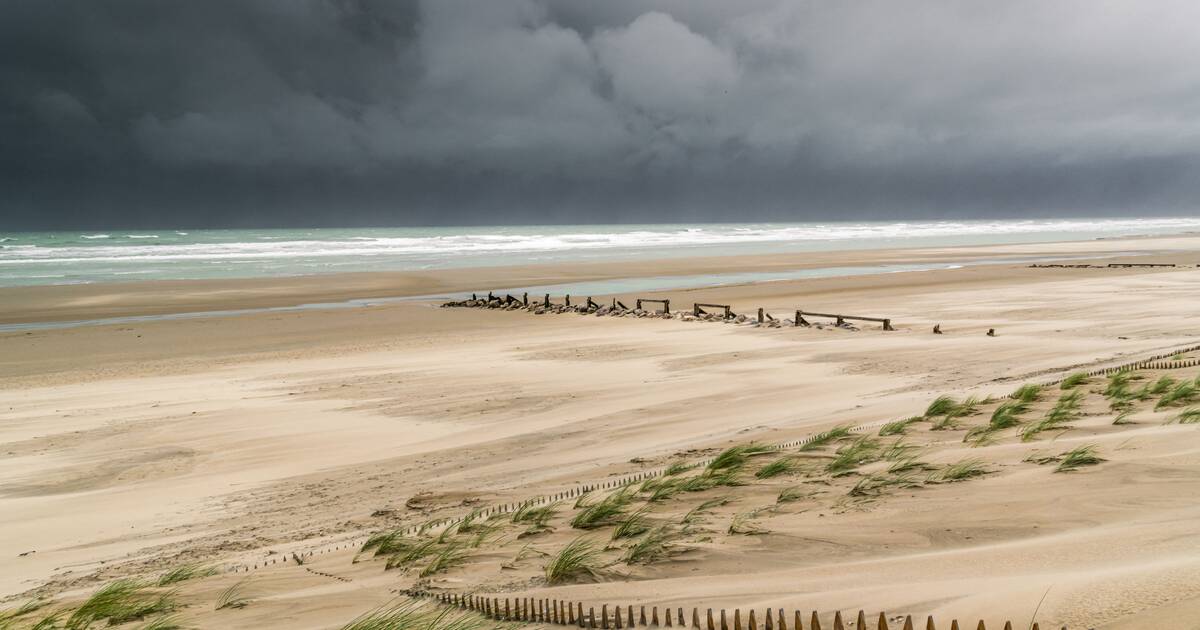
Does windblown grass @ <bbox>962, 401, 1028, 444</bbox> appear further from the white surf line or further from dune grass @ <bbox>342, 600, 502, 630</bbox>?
the white surf line

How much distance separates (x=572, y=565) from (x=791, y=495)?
2071mm

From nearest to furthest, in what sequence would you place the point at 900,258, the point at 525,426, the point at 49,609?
1. the point at 49,609
2. the point at 525,426
3. the point at 900,258

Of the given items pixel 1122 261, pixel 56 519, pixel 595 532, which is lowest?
pixel 56 519

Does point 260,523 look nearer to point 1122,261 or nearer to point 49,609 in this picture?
point 49,609

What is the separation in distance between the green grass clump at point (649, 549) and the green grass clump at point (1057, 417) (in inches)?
153

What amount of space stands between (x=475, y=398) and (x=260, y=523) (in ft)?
21.1

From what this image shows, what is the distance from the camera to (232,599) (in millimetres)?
5586

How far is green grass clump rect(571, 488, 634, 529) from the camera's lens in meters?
6.64

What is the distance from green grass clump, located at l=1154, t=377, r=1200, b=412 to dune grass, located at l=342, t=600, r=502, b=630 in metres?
7.31

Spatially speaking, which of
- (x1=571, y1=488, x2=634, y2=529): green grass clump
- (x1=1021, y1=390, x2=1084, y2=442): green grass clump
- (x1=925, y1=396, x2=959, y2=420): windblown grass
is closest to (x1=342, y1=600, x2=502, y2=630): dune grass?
(x1=571, y1=488, x2=634, y2=529): green grass clump

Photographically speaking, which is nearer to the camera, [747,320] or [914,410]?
[914,410]

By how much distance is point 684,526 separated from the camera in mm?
6277

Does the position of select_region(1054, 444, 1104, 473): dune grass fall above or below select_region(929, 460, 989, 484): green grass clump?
above

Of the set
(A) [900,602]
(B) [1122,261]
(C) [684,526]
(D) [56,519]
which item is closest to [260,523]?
(D) [56,519]
